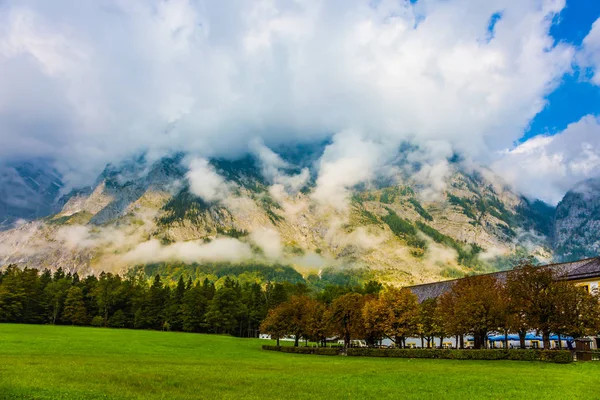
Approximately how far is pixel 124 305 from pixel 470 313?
489 feet

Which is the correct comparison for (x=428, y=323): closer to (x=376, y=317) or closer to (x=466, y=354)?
(x=376, y=317)

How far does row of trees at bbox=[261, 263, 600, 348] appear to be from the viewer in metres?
64.1

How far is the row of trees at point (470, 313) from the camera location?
64.1 meters

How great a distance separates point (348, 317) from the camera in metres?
96.8

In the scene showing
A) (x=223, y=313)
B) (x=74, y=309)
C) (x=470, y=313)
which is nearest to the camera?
(x=470, y=313)

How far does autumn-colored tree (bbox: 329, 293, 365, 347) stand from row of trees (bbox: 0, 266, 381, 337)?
74.3 meters

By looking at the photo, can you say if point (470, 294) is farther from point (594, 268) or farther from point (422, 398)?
point (422, 398)

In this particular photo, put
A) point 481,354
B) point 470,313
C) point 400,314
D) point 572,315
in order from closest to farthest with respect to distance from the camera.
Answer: point 572,315 → point 481,354 → point 470,313 → point 400,314

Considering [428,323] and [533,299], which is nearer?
[533,299]

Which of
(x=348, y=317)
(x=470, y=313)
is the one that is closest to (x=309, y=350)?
(x=348, y=317)

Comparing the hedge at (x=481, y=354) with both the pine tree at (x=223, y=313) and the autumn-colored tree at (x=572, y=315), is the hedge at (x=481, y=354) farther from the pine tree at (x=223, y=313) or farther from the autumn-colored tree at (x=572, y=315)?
the pine tree at (x=223, y=313)

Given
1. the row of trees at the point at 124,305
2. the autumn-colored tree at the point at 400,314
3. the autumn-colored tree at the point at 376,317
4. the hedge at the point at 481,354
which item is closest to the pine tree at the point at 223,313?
the row of trees at the point at 124,305

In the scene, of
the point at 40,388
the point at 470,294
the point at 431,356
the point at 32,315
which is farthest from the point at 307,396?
the point at 32,315

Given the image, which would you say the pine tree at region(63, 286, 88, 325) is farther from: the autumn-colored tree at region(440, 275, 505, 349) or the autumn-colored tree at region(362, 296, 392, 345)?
the autumn-colored tree at region(440, 275, 505, 349)
